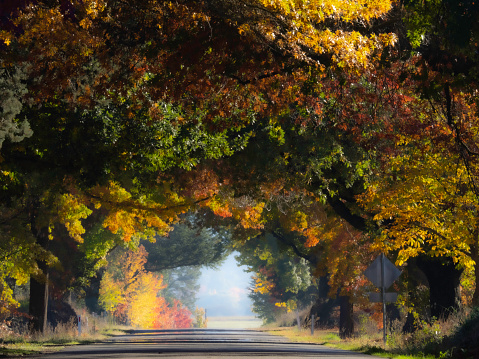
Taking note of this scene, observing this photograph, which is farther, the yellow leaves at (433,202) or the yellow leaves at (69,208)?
the yellow leaves at (69,208)

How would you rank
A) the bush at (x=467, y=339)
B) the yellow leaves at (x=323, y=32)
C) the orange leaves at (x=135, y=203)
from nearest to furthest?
the yellow leaves at (x=323, y=32)
the bush at (x=467, y=339)
the orange leaves at (x=135, y=203)

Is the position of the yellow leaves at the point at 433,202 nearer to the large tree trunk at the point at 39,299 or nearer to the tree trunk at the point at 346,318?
the large tree trunk at the point at 39,299

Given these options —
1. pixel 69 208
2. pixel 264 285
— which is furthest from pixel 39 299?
pixel 264 285

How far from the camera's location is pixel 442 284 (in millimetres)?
25891

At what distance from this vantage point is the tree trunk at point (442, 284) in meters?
25.7

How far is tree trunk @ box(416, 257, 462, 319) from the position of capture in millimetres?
25672

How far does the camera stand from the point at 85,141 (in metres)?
21.8

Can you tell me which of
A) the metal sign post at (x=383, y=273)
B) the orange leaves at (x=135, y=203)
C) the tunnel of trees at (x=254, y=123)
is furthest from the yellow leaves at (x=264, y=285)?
the metal sign post at (x=383, y=273)

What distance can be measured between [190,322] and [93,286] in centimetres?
6865

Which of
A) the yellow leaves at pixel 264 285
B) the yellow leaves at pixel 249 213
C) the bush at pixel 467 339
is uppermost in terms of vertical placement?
the yellow leaves at pixel 249 213

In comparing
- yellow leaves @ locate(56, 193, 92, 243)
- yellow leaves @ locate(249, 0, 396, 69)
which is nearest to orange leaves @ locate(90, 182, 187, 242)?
yellow leaves @ locate(56, 193, 92, 243)

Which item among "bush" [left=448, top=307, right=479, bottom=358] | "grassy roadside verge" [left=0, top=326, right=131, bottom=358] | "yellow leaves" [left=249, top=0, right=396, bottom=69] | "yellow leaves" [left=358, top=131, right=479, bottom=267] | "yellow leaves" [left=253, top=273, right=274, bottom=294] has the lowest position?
"grassy roadside verge" [left=0, top=326, right=131, bottom=358]

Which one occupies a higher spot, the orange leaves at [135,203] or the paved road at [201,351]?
the orange leaves at [135,203]

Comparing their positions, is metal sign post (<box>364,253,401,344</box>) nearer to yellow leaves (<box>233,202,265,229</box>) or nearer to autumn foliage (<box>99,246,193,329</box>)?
yellow leaves (<box>233,202,265,229</box>)
